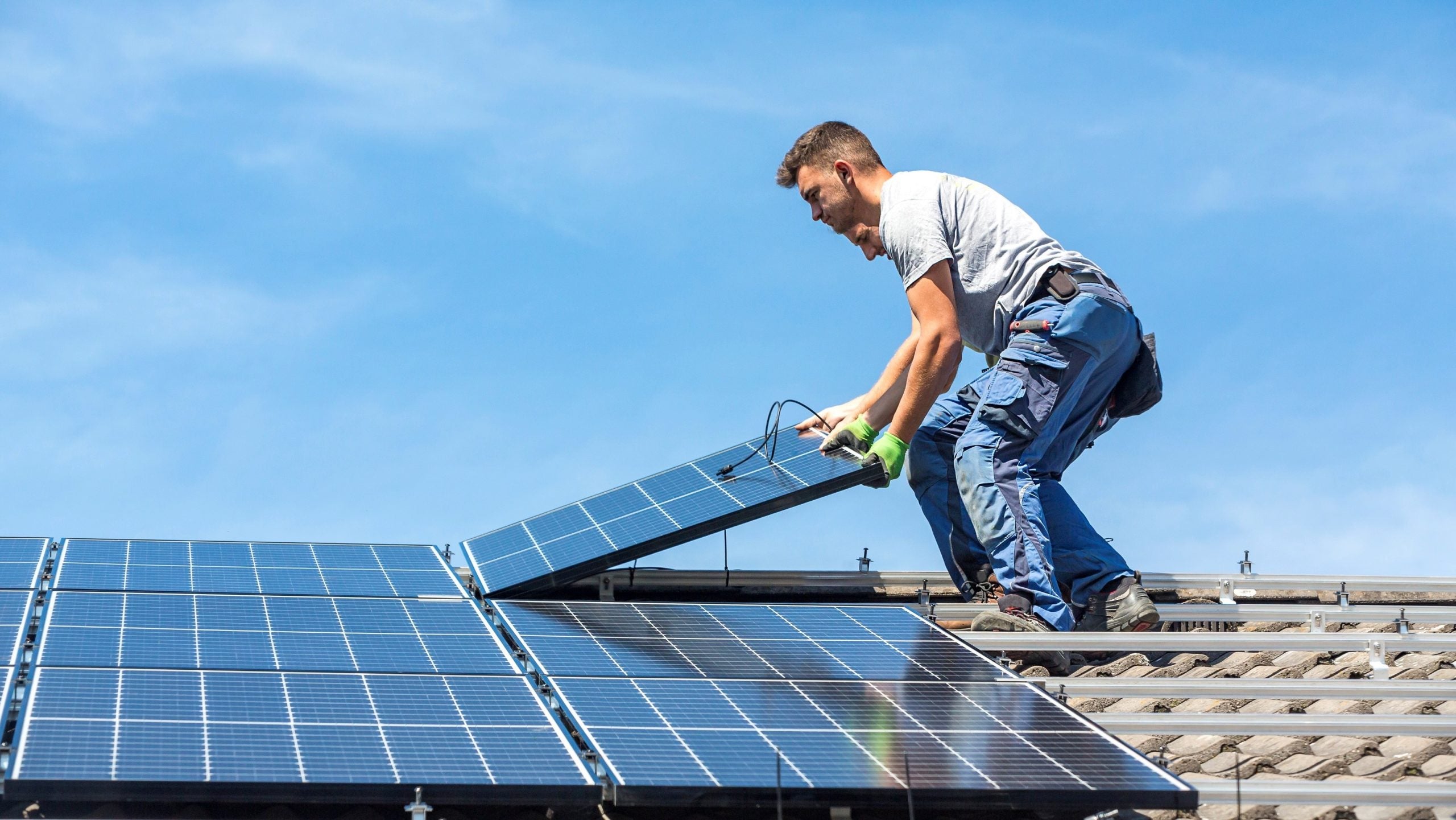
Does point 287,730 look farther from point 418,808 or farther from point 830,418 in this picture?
point 830,418

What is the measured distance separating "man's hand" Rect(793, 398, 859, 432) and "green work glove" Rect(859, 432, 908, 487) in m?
0.84

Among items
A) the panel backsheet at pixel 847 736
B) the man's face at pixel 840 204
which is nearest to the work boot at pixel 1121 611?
the panel backsheet at pixel 847 736

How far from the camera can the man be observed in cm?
927

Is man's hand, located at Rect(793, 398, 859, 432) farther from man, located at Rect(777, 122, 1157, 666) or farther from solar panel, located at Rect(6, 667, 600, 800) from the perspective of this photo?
solar panel, located at Rect(6, 667, 600, 800)

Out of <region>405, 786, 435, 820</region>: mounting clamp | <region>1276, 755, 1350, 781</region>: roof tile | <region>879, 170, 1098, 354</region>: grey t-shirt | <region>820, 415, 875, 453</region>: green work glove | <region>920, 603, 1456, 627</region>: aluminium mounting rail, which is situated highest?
<region>879, 170, 1098, 354</region>: grey t-shirt

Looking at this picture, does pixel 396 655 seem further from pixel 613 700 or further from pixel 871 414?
pixel 871 414

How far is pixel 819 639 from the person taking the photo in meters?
8.62

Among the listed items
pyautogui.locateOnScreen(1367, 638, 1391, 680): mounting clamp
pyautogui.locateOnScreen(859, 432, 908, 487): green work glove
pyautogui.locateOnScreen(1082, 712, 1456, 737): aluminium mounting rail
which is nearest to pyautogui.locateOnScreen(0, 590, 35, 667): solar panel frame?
pyautogui.locateOnScreen(859, 432, 908, 487): green work glove

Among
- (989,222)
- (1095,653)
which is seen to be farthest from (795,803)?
(989,222)

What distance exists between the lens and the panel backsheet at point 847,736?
642 centimetres

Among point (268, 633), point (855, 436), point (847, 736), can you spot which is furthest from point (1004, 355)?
point (268, 633)

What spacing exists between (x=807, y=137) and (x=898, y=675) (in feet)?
12.5

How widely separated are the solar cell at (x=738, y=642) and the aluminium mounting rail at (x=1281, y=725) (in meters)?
0.69

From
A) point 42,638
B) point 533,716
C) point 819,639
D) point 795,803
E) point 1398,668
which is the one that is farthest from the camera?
point 1398,668
